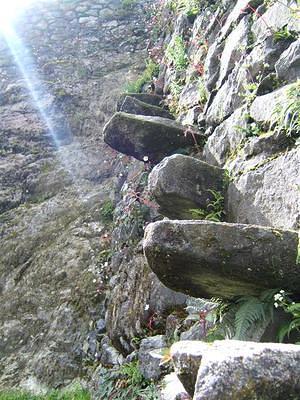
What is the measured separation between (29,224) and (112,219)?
129 centimetres

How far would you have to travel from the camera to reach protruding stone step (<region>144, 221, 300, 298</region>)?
2.62 metres

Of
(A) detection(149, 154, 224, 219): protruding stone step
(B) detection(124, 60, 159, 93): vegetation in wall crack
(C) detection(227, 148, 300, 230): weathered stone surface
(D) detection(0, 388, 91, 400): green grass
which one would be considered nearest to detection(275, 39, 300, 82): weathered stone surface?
(C) detection(227, 148, 300, 230): weathered stone surface

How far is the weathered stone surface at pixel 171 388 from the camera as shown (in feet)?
9.55

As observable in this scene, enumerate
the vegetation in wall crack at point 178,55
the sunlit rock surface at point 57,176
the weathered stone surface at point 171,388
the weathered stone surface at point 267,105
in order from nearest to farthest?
the weathered stone surface at point 171,388
the weathered stone surface at point 267,105
the sunlit rock surface at point 57,176
the vegetation in wall crack at point 178,55

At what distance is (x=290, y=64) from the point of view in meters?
3.49

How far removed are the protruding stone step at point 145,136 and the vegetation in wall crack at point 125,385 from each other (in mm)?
2077

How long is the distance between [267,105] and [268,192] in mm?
778

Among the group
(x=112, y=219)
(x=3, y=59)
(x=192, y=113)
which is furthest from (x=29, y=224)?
(x=3, y=59)

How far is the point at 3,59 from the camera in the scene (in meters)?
10.6

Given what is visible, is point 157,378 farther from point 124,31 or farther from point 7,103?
point 124,31

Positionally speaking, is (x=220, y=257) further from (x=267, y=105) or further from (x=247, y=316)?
(x=267, y=105)

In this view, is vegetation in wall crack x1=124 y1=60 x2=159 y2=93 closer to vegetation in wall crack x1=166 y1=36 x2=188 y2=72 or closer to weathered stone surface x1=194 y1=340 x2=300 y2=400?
vegetation in wall crack x1=166 y1=36 x2=188 y2=72

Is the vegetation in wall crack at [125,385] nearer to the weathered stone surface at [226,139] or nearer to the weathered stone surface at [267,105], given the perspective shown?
the weathered stone surface at [226,139]

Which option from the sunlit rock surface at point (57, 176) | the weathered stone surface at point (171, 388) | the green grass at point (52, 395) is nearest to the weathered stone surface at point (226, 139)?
the weathered stone surface at point (171, 388)
